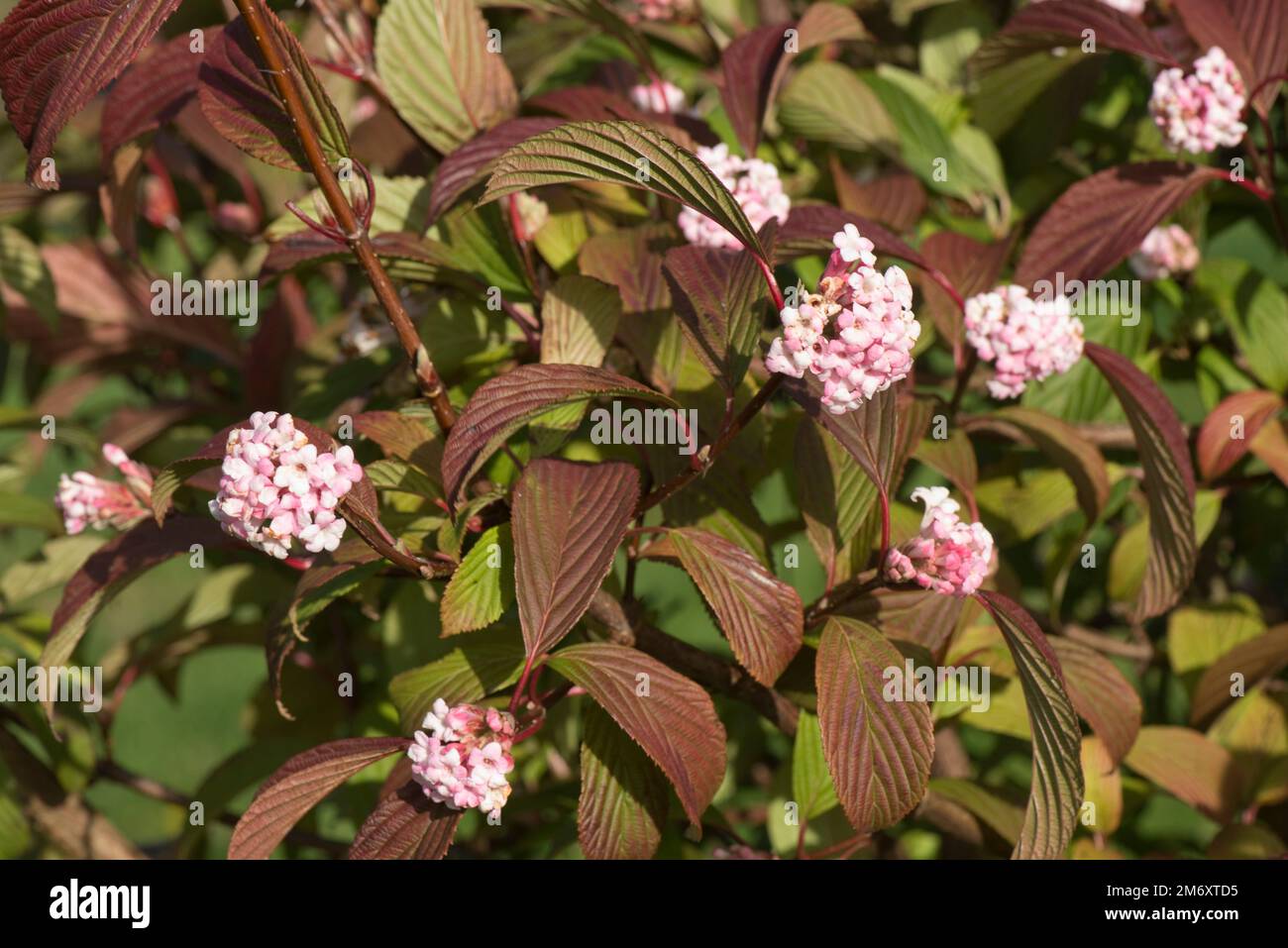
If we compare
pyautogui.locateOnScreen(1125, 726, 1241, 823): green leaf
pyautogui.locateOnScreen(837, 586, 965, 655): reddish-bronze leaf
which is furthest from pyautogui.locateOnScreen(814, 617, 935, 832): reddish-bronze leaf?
pyautogui.locateOnScreen(1125, 726, 1241, 823): green leaf

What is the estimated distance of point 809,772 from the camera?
1.37 meters

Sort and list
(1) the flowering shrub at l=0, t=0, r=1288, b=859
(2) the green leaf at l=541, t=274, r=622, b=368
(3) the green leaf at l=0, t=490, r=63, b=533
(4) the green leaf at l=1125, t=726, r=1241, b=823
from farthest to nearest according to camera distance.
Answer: (3) the green leaf at l=0, t=490, r=63, b=533 < (4) the green leaf at l=1125, t=726, r=1241, b=823 < (2) the green leaf at l=541, t=274, r=622, b=368 < (1) the flowering shrub at l=0, t=0, r=1288, b=859

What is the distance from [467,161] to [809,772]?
726 mm

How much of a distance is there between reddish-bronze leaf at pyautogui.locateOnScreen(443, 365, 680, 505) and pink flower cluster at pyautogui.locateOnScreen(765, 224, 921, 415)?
0.47ft

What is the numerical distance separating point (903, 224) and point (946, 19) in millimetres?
554

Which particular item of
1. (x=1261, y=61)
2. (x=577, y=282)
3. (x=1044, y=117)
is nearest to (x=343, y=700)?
(x=577, y=282)

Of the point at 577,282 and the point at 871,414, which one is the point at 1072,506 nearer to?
the point at 871,414

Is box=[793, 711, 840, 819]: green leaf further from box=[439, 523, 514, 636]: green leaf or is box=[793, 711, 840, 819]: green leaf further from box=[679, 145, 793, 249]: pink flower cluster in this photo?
box=[679, 145, 793, 249]: pink flower cluster

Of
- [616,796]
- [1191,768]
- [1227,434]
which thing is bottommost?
[1191,768]

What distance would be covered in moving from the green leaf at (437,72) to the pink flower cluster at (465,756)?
0.69m

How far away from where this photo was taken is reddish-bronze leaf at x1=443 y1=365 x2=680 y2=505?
3.30 feet

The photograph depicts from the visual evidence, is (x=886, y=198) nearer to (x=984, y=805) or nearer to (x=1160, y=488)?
(x=1160, y=488)

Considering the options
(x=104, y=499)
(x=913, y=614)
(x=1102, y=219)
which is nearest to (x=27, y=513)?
(x=104, y=499)

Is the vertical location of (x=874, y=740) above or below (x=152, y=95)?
below
